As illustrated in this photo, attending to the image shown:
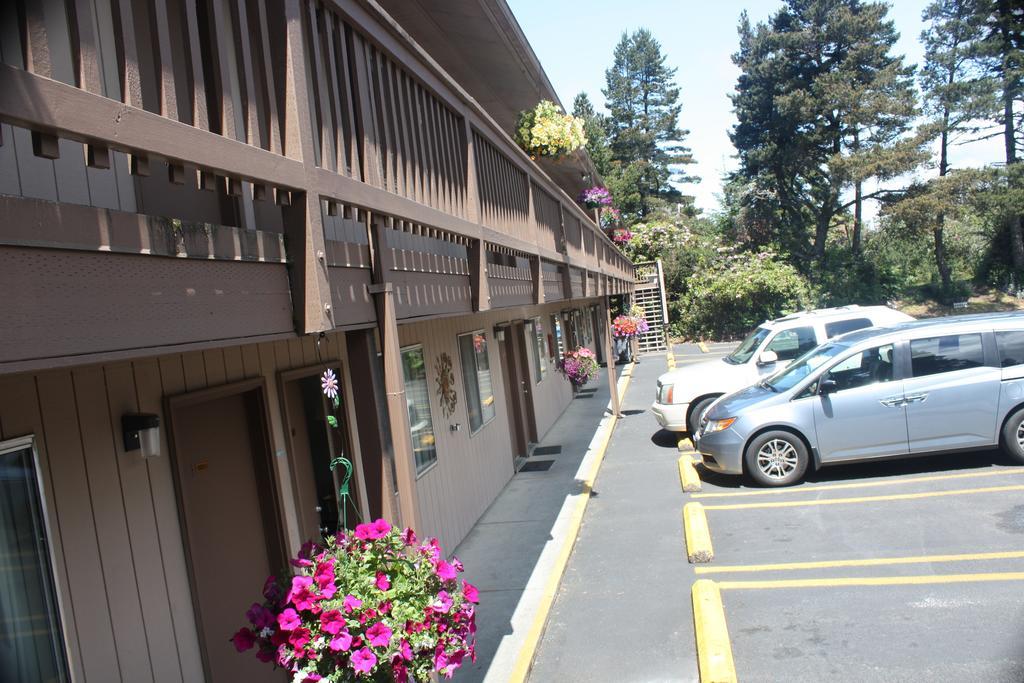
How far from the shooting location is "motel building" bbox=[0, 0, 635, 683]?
1.93 m

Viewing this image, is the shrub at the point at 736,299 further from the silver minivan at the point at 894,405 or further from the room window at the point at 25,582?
the room window at the point at 25,582

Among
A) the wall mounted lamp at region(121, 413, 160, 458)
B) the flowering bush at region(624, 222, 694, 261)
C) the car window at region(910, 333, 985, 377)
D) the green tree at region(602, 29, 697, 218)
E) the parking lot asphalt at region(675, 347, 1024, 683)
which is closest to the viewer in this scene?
the wall mounted lamp at region(121, 413, 160, 458)

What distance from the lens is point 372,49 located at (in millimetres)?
3664

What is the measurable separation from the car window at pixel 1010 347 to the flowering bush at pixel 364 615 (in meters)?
8.22

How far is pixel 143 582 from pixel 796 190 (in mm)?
46696

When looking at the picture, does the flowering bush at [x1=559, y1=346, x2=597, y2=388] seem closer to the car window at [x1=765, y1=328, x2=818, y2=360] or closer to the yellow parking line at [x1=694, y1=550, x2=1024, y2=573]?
the car window at [x1=765, y1=328, x2=818, y2=360]

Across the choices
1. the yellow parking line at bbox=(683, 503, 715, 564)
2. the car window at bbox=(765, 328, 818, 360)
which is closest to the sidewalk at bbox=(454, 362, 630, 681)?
the yellow parking line at bbox=(683, 503, 715, 564)

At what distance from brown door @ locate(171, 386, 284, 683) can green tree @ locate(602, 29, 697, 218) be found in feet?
169

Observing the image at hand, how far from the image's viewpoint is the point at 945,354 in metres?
9.10

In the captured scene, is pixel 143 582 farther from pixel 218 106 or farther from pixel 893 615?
pixel 893 615

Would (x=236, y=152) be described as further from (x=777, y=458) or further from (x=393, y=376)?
(x=777, y=458)

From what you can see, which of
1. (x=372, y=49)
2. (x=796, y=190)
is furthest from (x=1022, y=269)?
(x=372, y=49)

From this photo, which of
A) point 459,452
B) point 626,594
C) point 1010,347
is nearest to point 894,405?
point 1010,347

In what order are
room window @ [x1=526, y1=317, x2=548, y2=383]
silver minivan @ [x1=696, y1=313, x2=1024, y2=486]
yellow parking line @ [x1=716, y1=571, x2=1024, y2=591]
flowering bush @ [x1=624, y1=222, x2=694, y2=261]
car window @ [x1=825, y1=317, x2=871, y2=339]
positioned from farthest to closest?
flowering bush @ [x1=624, y1=222, x2=694, y2=261]
room window @ [x1=526, y1=317, x2=548, y2=383]
car window @ [x1=825, y1=317, x2=871, y2=339]
silver minivan @ [x1=696, y1=313, x2=1024, y2=486]
yellow parking line @ [x1=716, y1=571, x2=1024, y2=591]
